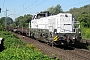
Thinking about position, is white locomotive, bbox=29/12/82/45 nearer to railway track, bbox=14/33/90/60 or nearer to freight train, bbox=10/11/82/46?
freight train, bbox=10/11/82/46

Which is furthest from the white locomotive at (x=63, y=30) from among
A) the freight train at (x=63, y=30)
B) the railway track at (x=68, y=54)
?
the railway track at (x=68, y=54)

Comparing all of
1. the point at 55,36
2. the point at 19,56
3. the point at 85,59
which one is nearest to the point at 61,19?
the point at 55,36

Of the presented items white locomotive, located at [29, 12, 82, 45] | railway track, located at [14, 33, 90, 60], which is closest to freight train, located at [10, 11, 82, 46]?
white locomotive, located at [29, 12, 82, 45]

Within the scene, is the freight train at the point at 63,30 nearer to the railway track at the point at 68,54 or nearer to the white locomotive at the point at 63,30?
the white locomotive at the point at 63,30

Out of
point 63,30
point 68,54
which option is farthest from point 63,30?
point 68,54

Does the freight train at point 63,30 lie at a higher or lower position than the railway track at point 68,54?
higher

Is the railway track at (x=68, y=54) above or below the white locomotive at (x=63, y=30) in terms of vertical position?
below

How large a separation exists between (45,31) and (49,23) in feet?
3.56

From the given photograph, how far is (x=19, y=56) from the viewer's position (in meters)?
8.82

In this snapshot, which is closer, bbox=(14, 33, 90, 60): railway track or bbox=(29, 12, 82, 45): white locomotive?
bbox=(14, 33, 90, 60): railway track

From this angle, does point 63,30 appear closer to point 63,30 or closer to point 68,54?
point 63,30

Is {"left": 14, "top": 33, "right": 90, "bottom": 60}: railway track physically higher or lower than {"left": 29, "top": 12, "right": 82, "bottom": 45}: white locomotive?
lower

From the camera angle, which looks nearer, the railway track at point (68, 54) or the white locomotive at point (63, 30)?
the railway track at point (68, 54)

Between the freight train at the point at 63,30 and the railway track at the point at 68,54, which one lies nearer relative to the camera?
the railway track at the point at 68,54
